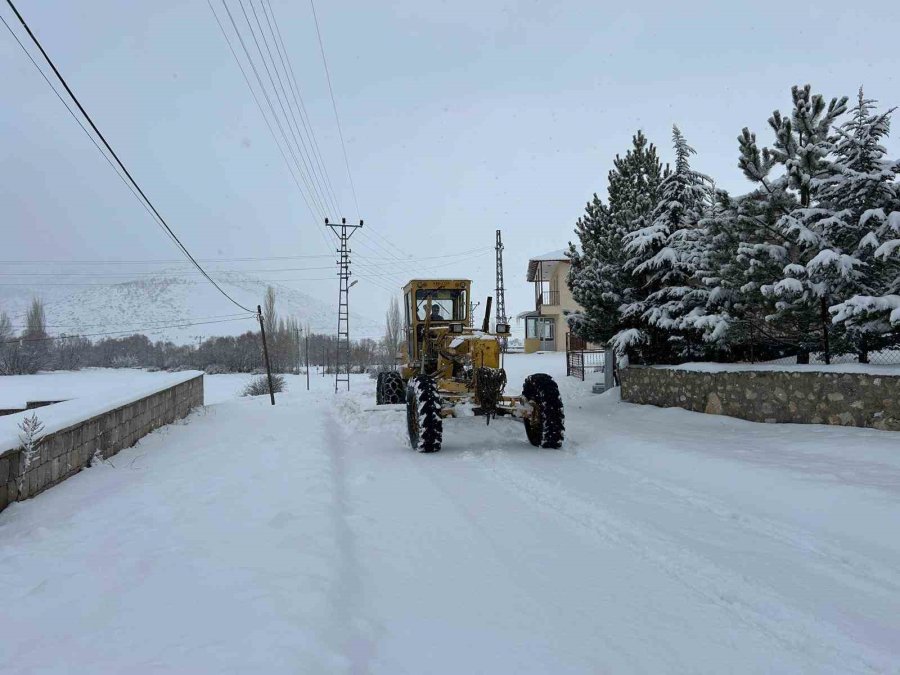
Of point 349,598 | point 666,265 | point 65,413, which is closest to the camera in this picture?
point 349,598

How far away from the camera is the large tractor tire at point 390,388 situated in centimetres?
1418

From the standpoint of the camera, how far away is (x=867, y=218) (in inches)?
343

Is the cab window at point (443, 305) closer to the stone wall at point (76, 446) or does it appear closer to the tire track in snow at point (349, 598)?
the stone wall at point (76, 446)

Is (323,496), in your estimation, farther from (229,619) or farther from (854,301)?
(854,301)

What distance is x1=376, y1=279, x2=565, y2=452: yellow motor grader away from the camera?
8742 mm

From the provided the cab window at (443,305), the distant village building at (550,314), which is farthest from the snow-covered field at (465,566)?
the distant village building at (550,314)

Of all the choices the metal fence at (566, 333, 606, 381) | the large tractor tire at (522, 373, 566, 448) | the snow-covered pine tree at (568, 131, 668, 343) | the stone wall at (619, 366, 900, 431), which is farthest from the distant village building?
the large tractor tire at (522, 373, 566, 448)

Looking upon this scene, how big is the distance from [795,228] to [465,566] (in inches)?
331

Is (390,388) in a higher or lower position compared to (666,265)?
lower

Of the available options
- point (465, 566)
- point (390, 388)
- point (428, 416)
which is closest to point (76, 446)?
point (428, 416)

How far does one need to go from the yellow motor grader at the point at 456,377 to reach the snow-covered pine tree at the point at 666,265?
4845 mm

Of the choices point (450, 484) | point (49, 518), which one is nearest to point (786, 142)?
point (450, 484)

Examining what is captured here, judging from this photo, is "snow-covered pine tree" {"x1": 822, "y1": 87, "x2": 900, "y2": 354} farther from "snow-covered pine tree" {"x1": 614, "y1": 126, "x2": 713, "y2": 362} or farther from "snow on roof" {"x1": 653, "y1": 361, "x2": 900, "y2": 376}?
"snow-covered pine tree" {"x1": 614, "y1": 126, "x2": 713, "y2": 362}

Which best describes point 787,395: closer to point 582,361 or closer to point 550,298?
point 582,361
